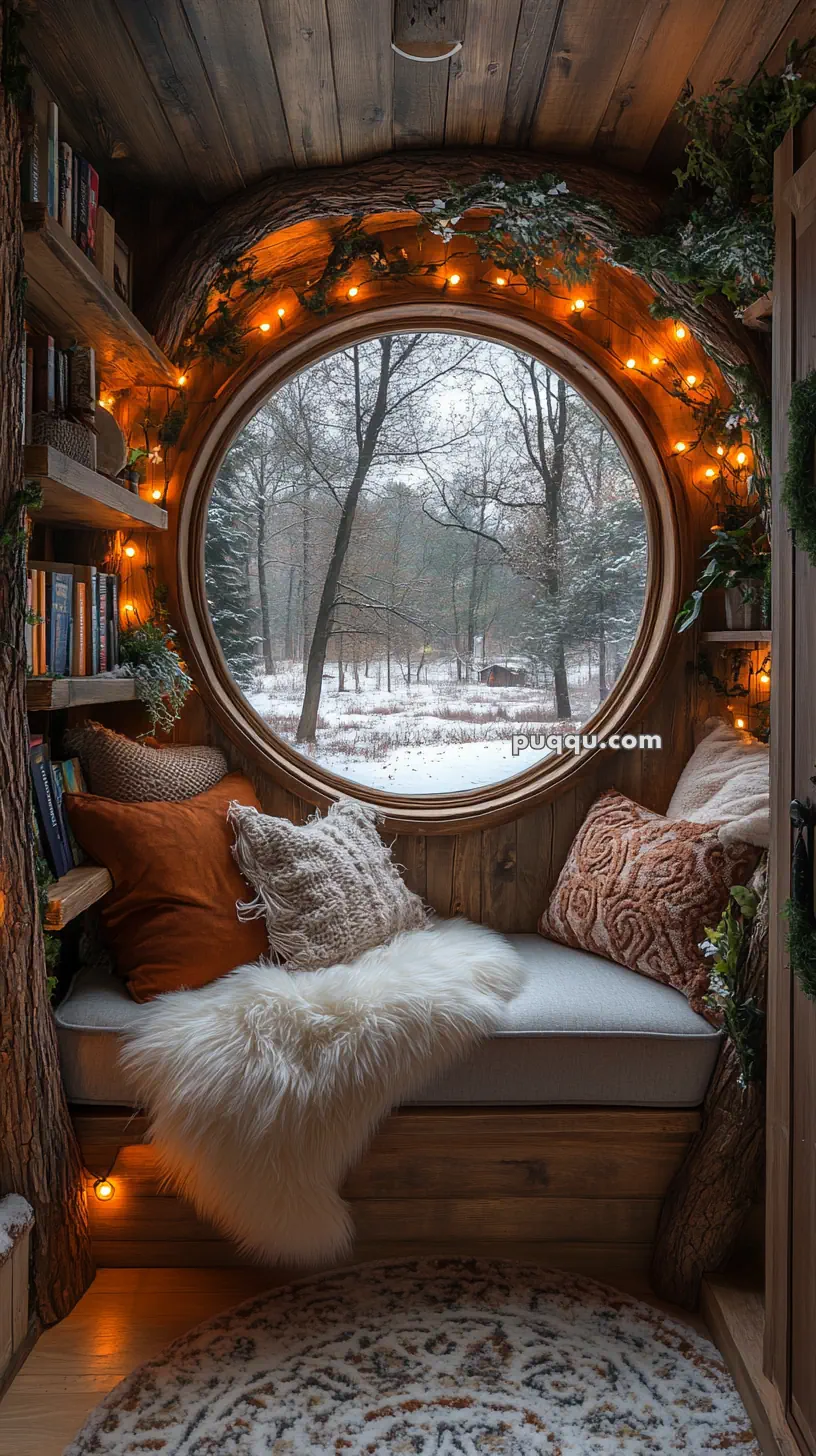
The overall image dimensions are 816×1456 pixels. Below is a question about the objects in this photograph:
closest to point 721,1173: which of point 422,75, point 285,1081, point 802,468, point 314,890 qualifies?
point 285,1081

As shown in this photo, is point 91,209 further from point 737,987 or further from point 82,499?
point 737,987

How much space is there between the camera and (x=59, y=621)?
196 centimetres

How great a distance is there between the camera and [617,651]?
2.68 m

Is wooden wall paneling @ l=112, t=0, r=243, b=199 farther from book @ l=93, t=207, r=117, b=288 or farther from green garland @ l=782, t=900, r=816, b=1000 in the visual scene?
green garland @ l=782, t=900, r=816, b=1000

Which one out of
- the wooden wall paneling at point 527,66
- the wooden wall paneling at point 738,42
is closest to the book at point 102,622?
the wooden wall paneling at point 527,66

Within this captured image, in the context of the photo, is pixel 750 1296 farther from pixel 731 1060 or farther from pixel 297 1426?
pixel 297 1426

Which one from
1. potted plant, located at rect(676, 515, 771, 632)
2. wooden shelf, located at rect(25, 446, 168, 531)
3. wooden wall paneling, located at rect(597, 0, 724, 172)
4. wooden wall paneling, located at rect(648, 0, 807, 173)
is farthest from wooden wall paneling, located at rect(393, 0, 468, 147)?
potted plant, located at rect(676, 515, 771, 632)

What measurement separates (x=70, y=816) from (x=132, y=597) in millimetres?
739

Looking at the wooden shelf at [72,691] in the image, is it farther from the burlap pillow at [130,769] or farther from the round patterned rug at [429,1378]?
the round patterned rug at [429,1378]

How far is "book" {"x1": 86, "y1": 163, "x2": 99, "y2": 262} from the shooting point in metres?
1.97

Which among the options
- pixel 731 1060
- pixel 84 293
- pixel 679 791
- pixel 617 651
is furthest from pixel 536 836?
pixel 84 293

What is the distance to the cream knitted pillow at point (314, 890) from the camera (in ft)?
6.89

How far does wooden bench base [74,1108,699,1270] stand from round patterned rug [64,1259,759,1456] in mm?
84

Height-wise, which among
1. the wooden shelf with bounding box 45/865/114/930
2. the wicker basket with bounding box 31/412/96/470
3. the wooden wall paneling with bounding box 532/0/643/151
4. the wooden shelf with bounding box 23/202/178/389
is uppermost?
the wooden wall paneling with bounding box 532/0/643/151
